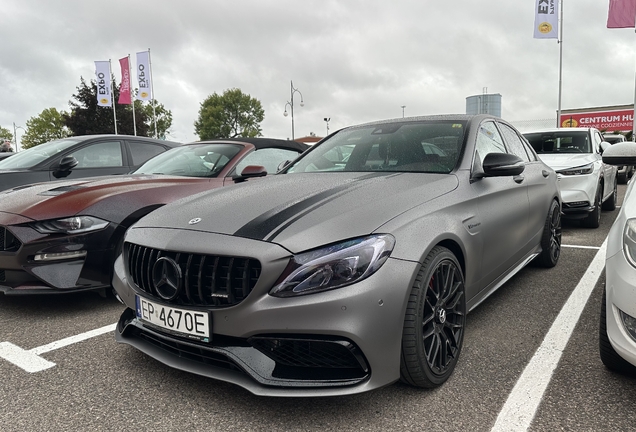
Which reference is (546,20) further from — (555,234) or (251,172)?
(251,172)

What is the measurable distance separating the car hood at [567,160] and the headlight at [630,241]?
5043 mm

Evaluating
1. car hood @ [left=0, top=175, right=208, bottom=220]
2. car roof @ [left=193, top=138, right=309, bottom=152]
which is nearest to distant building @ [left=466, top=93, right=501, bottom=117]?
car roof @ [left=193, top=138, right=309, bottom=152]

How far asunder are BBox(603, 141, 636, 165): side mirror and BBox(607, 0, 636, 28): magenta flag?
23908 mm

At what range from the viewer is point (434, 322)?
221 cm

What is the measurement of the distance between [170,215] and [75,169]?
3.41 metres

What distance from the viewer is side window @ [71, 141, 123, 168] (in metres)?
5.32

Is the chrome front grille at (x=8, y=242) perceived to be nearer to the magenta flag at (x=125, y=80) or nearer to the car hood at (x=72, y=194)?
the car hood at (x=72, y=194)

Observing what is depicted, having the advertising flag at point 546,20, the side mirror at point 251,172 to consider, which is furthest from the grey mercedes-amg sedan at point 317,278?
the advertising flag at point 546,20

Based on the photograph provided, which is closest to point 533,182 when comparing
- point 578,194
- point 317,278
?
point 317,278

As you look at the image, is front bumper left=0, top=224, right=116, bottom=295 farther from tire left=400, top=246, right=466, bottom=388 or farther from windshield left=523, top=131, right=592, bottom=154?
windshield left=523, top=131, right=592, bottom=154

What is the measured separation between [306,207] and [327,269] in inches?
17.9

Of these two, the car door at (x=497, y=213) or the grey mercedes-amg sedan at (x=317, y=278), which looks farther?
the car door at (x=497, y=213)

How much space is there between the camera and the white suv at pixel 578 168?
21.1 ft

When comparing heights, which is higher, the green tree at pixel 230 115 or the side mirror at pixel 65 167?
the green tree at pixel 230 115
